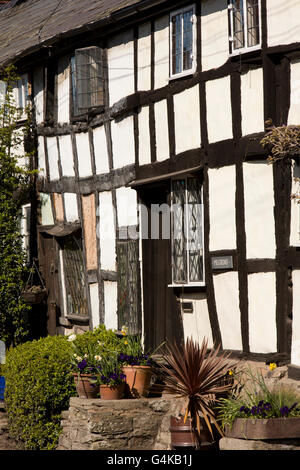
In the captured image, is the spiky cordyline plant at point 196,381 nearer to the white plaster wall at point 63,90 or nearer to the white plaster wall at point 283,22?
the white plaster wall at point 283,22

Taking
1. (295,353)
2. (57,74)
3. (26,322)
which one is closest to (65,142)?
(57,74)

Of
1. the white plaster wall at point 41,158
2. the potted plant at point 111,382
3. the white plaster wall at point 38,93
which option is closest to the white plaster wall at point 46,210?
the white plaster wall at point 41,158

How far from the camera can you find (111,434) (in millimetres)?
10789

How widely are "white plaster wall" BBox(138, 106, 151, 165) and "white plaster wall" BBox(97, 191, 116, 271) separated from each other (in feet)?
4.13

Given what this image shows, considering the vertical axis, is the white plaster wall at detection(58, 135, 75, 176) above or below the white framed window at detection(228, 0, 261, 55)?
below

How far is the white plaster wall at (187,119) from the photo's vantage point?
12.1 metres

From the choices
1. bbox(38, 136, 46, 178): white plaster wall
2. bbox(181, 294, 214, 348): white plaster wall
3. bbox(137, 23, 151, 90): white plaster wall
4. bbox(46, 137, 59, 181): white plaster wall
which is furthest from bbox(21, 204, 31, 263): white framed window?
bbox(181, 294, 214, 348): white plaster wall

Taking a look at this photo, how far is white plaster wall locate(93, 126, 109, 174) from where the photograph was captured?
571 inches

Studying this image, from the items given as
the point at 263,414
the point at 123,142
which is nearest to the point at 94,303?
the point at 123,142

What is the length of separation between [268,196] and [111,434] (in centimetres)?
334

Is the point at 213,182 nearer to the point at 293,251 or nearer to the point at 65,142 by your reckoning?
the point at 293,251

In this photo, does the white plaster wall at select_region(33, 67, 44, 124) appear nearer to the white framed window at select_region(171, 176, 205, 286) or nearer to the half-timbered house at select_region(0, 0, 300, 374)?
the half-timbered house at select_region(0, 0, 300, 374)

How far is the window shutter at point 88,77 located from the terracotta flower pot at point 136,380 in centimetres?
485
